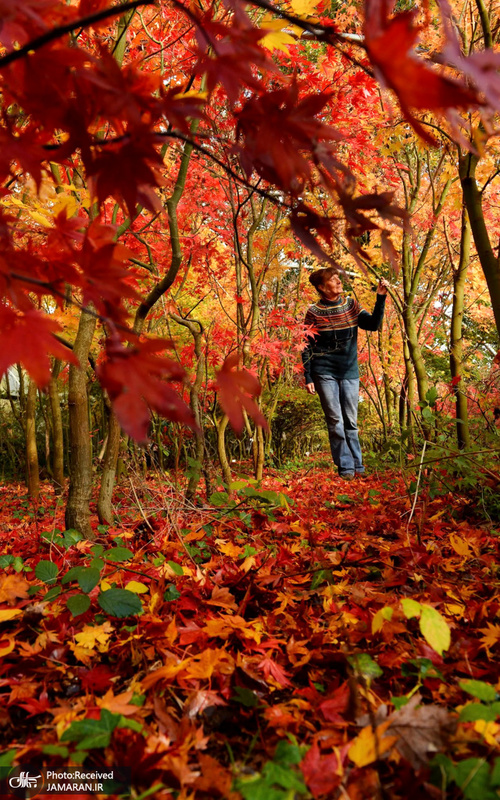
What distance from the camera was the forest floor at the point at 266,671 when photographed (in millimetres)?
825

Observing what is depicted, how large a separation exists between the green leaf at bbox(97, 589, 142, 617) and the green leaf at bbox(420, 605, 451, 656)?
0.72 metres

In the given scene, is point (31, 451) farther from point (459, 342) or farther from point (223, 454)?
point (459, 342)

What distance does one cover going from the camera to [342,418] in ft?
15.8

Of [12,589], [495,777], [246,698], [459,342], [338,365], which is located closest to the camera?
[495,777]

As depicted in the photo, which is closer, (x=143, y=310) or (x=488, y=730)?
(x=488, y=730)

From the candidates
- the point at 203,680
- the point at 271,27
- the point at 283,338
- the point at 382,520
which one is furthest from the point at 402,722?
the point at 283,338

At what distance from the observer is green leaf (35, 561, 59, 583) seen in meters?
1.47

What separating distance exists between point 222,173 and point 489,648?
4.08 meters

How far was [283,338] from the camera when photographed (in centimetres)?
625

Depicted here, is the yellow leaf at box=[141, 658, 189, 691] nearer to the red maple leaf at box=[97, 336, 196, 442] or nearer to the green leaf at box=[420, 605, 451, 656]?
the green leaf at box=[420, 605, 451, 656]

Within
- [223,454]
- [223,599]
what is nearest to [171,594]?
[223,599]

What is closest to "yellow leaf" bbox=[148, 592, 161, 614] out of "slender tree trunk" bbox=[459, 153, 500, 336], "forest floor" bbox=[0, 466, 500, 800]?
"forest floor" bbox=[0, 466, 500, 800]

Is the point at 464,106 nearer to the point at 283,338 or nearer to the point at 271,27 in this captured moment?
the point at 271,27

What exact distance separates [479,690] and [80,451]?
214 cm
